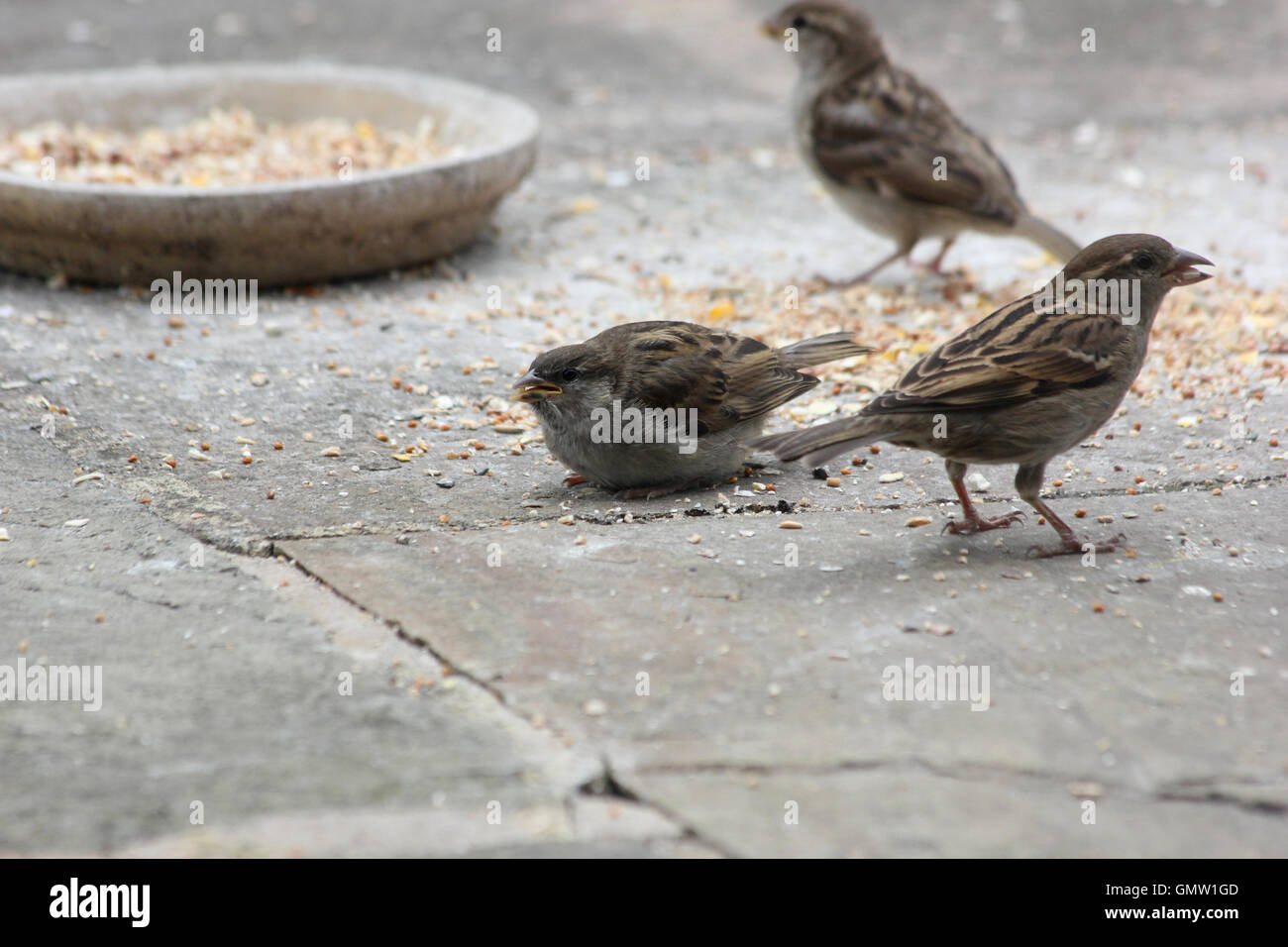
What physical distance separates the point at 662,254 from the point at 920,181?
146cm

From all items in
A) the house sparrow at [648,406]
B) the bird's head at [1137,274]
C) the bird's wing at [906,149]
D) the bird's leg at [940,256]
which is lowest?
the house sparrow at [648,406]

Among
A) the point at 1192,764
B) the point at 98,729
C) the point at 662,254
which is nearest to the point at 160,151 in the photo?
the point at 662,254

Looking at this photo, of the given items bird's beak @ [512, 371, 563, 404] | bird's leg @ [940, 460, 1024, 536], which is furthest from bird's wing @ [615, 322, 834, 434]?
bird's leg @ [940, 460, 1024, 536]

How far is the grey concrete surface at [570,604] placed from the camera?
9.76 ft

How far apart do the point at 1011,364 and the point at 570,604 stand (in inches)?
62.9

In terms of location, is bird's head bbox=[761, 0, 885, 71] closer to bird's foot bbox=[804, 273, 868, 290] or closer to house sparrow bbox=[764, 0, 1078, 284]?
house sparrow bbox=[764, 0, 1078, 284]

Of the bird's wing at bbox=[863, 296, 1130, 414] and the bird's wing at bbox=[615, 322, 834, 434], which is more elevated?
the bird's wing at bbox=[863, 296, 1130, 414]

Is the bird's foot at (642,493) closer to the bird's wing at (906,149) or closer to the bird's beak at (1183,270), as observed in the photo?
the bird's beak at (1183,270)

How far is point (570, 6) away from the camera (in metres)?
12.6

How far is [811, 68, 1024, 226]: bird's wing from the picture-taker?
286 inches

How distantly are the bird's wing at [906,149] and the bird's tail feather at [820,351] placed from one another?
219 centimetres

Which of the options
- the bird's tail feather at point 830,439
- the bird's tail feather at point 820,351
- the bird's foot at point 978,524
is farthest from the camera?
the bird's tail feather at point 820,351

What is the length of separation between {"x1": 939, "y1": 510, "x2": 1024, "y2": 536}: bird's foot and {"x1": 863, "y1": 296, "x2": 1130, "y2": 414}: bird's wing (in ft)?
1.31

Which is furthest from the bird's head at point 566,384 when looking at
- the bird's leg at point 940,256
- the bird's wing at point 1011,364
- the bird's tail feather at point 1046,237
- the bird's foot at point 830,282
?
the bird's leg at point 940,256
